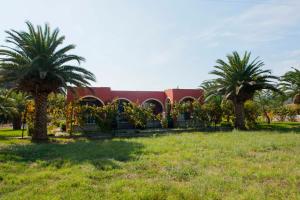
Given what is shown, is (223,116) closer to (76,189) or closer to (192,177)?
(192,177)

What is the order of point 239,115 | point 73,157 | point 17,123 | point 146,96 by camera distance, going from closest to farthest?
point 73,157 → point 239,115 → point 146,96 → point 17,123

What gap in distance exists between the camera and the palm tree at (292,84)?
26.8m

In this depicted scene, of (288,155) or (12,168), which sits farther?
(288,155)

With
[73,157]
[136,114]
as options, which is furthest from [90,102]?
[73,157]

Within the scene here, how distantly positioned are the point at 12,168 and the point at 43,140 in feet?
32.1

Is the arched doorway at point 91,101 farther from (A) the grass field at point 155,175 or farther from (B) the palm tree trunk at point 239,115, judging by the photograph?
(A) the grass field at point 155,175

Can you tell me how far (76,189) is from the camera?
21.2 feet

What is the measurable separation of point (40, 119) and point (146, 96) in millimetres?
13817

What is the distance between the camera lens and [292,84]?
27641 millimetres

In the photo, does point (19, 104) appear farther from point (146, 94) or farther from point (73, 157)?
point (73, 157)

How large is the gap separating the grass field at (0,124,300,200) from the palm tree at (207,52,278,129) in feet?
39.1

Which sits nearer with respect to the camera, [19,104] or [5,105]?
[5,105]

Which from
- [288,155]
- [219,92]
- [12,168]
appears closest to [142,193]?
[12,168]

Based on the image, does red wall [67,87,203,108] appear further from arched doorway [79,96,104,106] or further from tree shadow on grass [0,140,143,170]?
tree shadow on grass [0,140,143,170]
